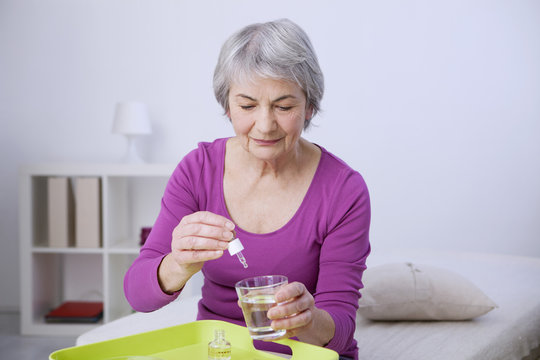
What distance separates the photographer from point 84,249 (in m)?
3.53

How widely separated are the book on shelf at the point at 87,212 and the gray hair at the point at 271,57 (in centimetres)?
220

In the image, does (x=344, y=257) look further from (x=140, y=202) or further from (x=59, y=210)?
(x=140, y=202)

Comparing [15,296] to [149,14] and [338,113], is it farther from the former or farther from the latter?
[338,113]

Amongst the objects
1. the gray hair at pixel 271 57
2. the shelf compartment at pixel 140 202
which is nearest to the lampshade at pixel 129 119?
the shelf compartment at pixel 140 202

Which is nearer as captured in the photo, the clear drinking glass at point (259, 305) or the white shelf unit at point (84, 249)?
the clear drinking glass at point (259, 305)

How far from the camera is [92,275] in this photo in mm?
3943

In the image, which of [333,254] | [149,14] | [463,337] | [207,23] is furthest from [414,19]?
[333,254]

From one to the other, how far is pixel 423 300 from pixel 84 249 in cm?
212

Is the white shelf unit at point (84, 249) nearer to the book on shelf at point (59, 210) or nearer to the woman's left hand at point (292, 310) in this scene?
the book on shelf at point (59, 210)

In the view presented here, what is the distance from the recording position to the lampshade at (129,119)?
3543 millimetres

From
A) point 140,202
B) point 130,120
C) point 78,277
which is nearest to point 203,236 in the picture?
point 130,120

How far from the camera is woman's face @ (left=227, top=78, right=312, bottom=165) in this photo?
4.61ft

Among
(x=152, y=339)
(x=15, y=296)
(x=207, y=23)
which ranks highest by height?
(x=207, y=23)

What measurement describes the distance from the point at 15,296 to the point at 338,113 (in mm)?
2309
